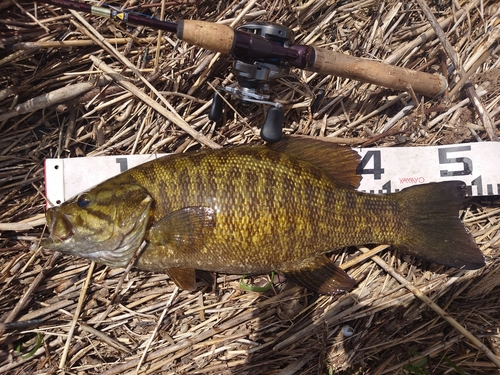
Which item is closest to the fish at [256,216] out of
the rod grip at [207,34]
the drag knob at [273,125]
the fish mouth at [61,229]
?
the fish mouth at [61,229]

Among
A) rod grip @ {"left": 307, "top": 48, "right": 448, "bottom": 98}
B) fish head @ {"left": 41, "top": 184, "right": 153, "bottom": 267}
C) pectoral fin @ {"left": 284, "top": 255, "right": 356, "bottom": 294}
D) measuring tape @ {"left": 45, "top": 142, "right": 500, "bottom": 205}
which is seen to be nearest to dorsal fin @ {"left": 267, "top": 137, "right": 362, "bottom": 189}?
measuring tape @ {"left": 45, "top": 142, "right": 500, "bottom": 205}

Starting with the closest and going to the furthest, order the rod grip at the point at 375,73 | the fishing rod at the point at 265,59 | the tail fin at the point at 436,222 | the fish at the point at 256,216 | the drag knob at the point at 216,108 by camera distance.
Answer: the fishing rod at the point at 265,59, the fish at the point at 256,216, the rod grip at the point at 375,73, the tail fin at the point at 436,222, the drag knob at the point at 216,108

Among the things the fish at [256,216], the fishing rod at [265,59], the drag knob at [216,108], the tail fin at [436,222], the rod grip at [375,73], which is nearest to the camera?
the fishing rod at [265,59]

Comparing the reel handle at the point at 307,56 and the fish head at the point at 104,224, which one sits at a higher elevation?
the reel handle at the point at 307,56

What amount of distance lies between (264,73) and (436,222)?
1604 mm

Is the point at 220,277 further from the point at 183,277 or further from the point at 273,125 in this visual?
the point at 273,125

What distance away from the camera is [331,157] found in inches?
106

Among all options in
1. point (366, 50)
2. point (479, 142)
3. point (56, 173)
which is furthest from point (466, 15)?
point (56, 173)

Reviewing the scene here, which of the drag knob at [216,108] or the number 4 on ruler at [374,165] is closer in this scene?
the drag knob at [216,108]

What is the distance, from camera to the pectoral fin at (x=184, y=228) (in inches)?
90.8

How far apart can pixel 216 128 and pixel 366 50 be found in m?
1.40

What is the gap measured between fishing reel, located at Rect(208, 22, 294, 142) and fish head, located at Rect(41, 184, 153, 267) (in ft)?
3.08

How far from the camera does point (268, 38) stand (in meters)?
2.31

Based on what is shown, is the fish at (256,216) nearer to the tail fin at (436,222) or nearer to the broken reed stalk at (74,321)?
the tail fin at (436,222)
